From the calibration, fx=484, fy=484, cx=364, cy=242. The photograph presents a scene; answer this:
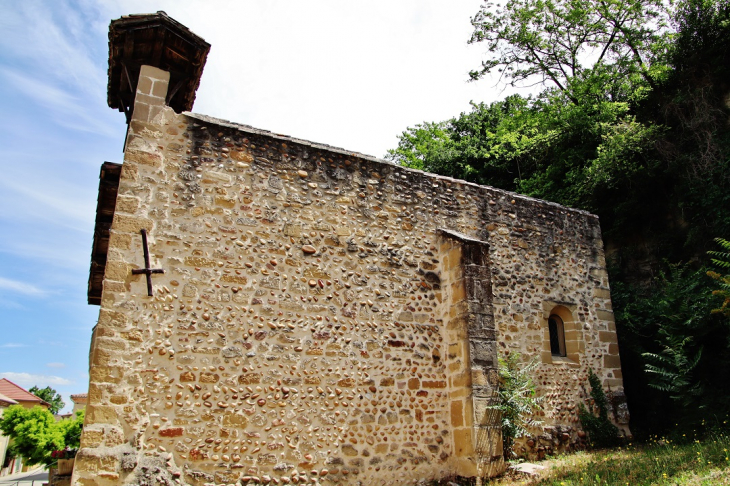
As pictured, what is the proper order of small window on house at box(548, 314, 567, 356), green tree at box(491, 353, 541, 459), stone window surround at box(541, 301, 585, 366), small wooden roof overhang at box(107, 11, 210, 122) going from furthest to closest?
Result: small window on house at box(548, 314, 567, 356)
stone window surround at box(541, 301, 585, 366)
green tree at box(491, 353, 541, 459)
small wooden roof overhang at box(107, 11, 210, 122)

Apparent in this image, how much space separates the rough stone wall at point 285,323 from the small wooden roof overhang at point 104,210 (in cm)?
25

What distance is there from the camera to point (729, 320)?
28.7ft

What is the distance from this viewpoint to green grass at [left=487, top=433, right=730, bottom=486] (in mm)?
5855

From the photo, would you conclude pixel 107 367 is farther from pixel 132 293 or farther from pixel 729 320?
pixel 729 320

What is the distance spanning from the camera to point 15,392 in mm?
44906

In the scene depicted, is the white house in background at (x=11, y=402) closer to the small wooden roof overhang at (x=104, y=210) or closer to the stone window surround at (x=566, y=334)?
the small wooden roof overhang at (x=104, y=210)

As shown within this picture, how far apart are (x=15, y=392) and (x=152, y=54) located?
2001 inches

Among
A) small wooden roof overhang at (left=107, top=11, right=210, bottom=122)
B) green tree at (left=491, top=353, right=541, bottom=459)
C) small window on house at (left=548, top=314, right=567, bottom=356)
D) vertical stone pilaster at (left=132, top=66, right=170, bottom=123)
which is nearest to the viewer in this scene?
small wooden roof overhang at (left=107, top=11, right=210, bottom=122)

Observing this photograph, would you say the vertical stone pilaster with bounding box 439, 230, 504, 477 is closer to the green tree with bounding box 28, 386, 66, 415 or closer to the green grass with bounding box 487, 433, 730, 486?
the green grass with bounding box 487, 433, 730, 486

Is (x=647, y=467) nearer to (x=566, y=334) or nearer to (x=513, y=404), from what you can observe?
(x=513, y=404)

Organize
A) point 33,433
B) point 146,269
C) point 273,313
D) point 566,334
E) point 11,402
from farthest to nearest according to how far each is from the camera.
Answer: point 11,402 → point 33,433 → point 566,334 → point 273,313 → point 146,269

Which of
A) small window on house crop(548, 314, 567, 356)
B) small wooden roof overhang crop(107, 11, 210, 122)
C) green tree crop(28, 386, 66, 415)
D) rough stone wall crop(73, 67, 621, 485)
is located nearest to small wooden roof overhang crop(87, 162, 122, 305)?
rough stone wall crop(73, 67, 621, 485)

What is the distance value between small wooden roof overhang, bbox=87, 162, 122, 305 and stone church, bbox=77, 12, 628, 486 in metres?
0.04

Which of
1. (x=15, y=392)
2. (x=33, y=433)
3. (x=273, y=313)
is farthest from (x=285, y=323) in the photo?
(x=15, y=392)
